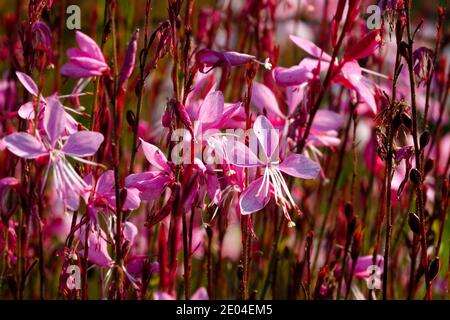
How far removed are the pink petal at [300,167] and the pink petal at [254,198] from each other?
0.14 ft

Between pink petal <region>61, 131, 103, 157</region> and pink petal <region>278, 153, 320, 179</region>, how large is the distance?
0.23 meters

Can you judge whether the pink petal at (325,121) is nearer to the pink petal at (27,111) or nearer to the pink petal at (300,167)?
the pink petal at (300,167)

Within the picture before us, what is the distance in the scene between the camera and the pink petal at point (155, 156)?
957 millimetres

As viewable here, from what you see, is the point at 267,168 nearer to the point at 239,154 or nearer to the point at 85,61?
the point at 239,154

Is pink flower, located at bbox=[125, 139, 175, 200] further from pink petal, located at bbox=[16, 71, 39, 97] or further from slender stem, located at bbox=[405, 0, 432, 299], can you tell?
slender stem, located at bbox=[405, 0, 432, 299]

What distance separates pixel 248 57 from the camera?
0.97 meters

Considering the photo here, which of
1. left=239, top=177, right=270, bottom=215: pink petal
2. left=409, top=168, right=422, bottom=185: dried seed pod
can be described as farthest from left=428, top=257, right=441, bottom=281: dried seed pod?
left=239, top=177, right=270, bottom=215: pink petal

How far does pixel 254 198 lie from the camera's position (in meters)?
0.95

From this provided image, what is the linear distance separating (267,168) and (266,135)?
4cm

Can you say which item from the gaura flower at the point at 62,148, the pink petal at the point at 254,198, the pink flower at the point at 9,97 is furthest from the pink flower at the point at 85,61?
the pink flower at the point at 9,97

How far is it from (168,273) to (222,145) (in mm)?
298

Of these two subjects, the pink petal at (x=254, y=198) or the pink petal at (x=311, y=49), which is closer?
the pink petal at (x=254, y=198)

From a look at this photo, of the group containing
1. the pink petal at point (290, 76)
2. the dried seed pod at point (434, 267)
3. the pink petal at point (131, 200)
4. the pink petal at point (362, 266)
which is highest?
the pink petal at point (290, 76)
